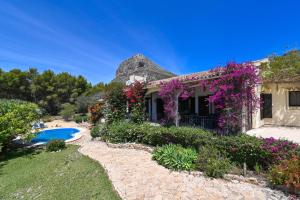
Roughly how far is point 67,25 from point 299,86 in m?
20.6

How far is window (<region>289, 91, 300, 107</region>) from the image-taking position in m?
15.3

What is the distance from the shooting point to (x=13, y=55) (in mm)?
21953

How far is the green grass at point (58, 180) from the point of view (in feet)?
23.9

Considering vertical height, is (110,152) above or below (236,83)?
below

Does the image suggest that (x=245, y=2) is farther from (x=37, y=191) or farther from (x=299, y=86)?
(x=37, y=191)

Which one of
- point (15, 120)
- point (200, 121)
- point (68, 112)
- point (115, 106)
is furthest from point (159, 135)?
point (68, 112)

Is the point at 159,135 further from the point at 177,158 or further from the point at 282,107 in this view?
the point at 282,107

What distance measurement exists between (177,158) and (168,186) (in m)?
2.03

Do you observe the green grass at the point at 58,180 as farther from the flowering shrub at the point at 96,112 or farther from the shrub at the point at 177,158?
the flowering shrub at the point at 96,112

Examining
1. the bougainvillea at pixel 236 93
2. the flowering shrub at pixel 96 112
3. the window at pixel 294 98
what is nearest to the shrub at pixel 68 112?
the flowering shrub at pixel 96 112

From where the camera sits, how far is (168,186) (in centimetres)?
722

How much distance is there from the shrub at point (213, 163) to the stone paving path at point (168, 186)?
345 millimetres

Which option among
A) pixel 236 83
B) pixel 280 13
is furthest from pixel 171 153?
pixel 280 13

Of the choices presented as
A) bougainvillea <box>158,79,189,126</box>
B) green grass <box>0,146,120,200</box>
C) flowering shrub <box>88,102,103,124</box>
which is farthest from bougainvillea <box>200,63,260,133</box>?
flowering shrub <box>88,102,103,124</box>
